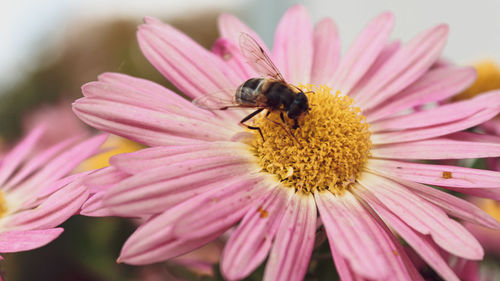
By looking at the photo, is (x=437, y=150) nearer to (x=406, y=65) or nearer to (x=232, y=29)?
(x=406, y=65)

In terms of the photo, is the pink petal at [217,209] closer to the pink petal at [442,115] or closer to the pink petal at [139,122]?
the pink petal at [139,122]

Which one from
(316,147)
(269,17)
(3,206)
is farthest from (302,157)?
(269,17)

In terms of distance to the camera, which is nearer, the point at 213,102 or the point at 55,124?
the point at 213,102

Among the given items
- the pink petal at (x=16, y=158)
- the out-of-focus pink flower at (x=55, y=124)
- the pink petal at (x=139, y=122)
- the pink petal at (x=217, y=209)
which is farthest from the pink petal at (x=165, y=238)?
the out-of-focus pink flower at (x=55, y=124)

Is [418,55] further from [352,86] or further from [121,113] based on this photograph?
[121,113]

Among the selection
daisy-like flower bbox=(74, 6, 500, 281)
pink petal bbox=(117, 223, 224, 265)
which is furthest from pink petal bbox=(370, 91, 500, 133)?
pink petal bbox=(117, 223, 224, 265)

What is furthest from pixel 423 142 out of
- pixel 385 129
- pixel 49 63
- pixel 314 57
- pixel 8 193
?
pixel 49 63

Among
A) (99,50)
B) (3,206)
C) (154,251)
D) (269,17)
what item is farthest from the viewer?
(269,17)
